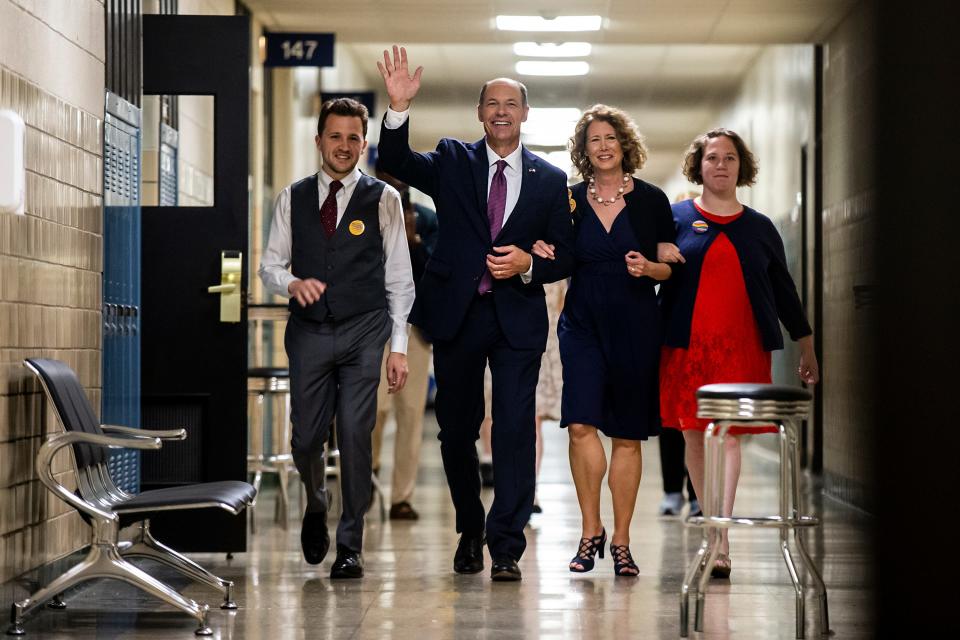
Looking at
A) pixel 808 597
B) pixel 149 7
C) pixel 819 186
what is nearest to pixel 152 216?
pixel 149 7

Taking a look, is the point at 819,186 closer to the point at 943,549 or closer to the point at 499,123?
the point at 499,123

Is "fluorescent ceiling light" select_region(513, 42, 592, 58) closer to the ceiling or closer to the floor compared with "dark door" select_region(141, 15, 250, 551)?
closer to the ceiling

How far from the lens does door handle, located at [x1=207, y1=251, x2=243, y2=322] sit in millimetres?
5133

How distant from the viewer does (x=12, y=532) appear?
13.1 ft

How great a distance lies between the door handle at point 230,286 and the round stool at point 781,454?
6.70 ft

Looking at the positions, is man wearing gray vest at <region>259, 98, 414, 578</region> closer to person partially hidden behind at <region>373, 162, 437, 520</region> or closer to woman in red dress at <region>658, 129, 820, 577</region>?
woman in red dress at <region>658, 129, 820, 577</region>

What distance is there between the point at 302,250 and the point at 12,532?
1.36 metres

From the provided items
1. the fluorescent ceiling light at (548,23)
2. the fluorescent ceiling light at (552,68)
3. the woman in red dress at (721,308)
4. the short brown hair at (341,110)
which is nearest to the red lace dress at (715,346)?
the woman in red dress at (721,308)

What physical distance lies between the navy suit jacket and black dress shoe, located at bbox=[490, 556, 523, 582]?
28.1 inches

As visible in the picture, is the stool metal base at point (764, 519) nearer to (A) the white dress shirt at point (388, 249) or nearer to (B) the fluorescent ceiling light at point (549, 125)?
(A) the white dress shirt at point (388, 249)

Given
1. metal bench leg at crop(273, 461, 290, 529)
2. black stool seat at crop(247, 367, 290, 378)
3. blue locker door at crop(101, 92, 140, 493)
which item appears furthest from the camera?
black stool seat at crop(247, 367, 290, 378)

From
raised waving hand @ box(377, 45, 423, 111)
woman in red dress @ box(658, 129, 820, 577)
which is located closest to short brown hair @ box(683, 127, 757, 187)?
woman in red dress @ box(658, 129, 820, 577)

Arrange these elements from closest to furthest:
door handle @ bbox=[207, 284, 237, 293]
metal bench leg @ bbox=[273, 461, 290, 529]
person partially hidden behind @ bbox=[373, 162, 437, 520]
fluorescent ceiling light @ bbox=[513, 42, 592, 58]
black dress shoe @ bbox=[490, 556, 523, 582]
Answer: black dress shoe @ bbox=[490, 556, 523, 582]
door handle @ bbox=[207, 284, 237, 293]
metal bench leg @ bbox=[273, 461, 290, 529]
person partially hidden behind @ bbox=[373, 162, 437, 520]
fluorescent ceiling light @ bbox=[513, 42, 592, 58]

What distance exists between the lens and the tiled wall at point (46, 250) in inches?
156
